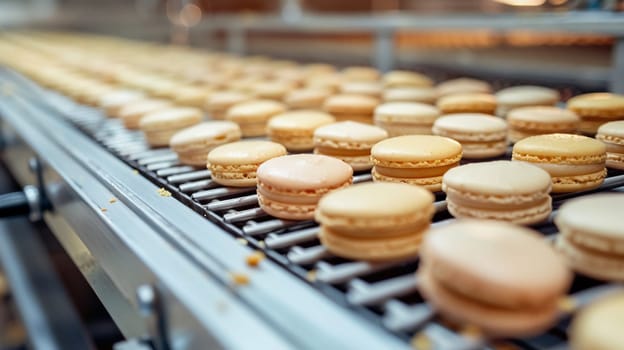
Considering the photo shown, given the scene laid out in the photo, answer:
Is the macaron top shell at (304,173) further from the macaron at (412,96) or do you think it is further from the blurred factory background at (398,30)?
the blurred factory background at (398,30)

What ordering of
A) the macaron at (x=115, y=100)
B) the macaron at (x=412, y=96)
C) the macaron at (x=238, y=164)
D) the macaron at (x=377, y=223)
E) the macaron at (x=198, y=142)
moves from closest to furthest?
the macaron at (x=377, y=223) < the macaron at (x=238, y=164) < the macaron at (x=198, y=142) < the macaron at (x=412, y=96) < the macaron at (x=115, y=100)

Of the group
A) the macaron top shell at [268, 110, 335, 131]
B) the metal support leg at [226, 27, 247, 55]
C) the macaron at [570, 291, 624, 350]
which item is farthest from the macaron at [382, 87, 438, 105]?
the metal support leg at [226, 27, 247, 55]

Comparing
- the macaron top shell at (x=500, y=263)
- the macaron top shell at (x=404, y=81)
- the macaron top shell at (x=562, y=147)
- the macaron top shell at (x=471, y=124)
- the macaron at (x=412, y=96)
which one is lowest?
the macaron top shell at (x=500, y=263)

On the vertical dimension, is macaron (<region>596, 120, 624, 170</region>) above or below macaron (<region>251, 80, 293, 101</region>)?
below

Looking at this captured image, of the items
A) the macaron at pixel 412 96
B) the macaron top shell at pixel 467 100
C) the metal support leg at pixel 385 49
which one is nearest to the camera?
the macaron top shell at pixel 467 100

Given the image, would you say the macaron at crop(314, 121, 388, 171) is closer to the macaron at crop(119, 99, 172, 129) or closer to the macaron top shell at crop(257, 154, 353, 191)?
the macaron top shell at crop(257, 154, 353, 191)

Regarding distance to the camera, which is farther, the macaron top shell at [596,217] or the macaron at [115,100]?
the macaron at [115,100]

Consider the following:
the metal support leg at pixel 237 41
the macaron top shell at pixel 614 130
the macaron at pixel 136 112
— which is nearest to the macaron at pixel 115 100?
the macaron at pixel 136 112

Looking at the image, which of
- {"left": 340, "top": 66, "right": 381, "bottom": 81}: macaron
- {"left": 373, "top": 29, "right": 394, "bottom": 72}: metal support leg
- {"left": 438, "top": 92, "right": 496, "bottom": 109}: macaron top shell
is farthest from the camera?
{"left": 373, "top": 29, "right": 394, "bottom": 72}: metal support leg
